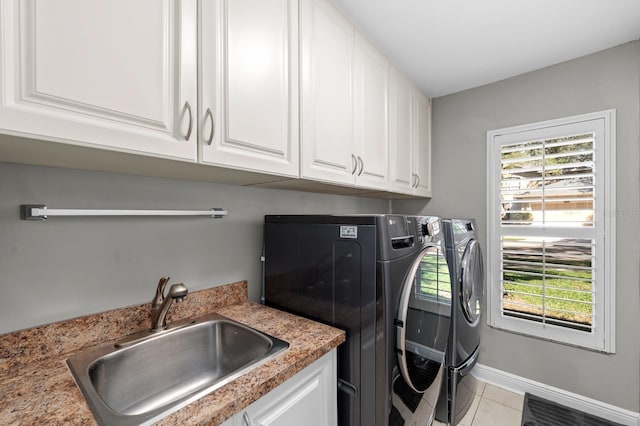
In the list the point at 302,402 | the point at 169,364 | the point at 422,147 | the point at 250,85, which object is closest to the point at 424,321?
the point at 302,402

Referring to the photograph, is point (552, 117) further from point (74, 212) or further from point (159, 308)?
point (74, 212)

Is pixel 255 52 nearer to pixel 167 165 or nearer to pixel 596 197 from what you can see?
pixel 167 165

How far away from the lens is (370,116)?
1.68 m

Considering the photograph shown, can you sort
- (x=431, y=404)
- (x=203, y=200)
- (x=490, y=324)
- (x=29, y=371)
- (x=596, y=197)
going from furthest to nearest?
(x=490, y=324) < (x=596, y=197) < (x=431, y=404) < (x=203, y=200) < (x=29, y=371)

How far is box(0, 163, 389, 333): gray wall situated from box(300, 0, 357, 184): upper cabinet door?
0.50 m

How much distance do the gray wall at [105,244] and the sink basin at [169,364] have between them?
8.1 inches

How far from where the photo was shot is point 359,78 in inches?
62.5

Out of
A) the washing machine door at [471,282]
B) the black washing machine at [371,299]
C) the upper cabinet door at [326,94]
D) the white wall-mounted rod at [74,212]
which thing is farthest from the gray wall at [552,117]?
the white wall-mounted rod at [74,212]

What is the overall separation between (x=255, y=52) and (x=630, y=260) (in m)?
2.52

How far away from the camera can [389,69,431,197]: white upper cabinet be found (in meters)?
1.93

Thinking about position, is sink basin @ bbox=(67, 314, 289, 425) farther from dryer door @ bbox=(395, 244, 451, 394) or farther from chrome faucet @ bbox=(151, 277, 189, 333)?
dryer door @ bbox=(395, 244, 451, 394)

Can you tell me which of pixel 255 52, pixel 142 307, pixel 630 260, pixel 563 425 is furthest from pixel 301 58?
pixel 563 425

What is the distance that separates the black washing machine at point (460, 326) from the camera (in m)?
1.77

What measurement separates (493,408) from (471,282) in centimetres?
93
